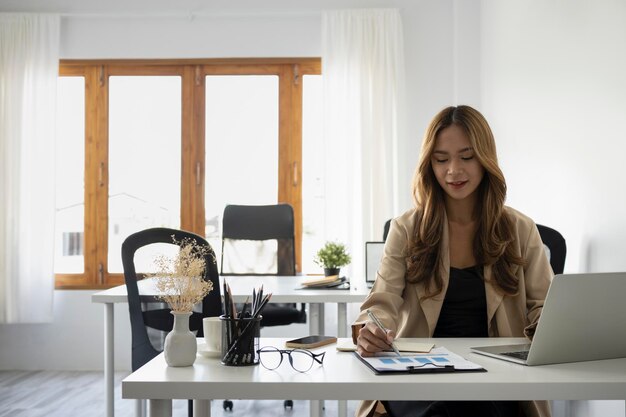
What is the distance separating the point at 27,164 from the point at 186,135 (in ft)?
3.85

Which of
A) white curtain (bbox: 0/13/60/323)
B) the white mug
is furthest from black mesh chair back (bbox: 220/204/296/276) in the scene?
the white mug

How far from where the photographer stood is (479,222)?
2.01 metres

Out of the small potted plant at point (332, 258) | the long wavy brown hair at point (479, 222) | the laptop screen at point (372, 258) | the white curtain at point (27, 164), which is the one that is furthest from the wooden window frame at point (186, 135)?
the long wavy brown hair at point (479, 222)

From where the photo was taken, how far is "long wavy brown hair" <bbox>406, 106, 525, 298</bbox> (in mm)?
1908

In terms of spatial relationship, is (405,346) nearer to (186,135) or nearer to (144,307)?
(144,307)

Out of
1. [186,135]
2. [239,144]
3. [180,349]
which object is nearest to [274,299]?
[180,349]

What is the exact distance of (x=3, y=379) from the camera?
15.9 feet

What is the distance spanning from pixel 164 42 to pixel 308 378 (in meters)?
4.39

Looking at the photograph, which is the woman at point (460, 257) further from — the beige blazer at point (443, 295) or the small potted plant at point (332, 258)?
the small potted plant at point (332, 258)

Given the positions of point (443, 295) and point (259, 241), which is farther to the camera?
point (259, 241)

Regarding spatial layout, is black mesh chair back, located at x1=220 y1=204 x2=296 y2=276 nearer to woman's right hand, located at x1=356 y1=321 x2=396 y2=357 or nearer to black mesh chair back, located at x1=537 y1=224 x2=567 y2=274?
black mesh chair back, located at x1=537 y1=224 x2=567 y2=274

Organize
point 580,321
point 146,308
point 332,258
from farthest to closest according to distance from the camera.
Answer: point 332,258
point 146,308
point 580,321

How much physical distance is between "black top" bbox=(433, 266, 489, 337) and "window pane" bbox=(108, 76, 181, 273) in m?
3.67

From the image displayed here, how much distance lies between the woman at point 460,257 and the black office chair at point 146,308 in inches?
37.6
